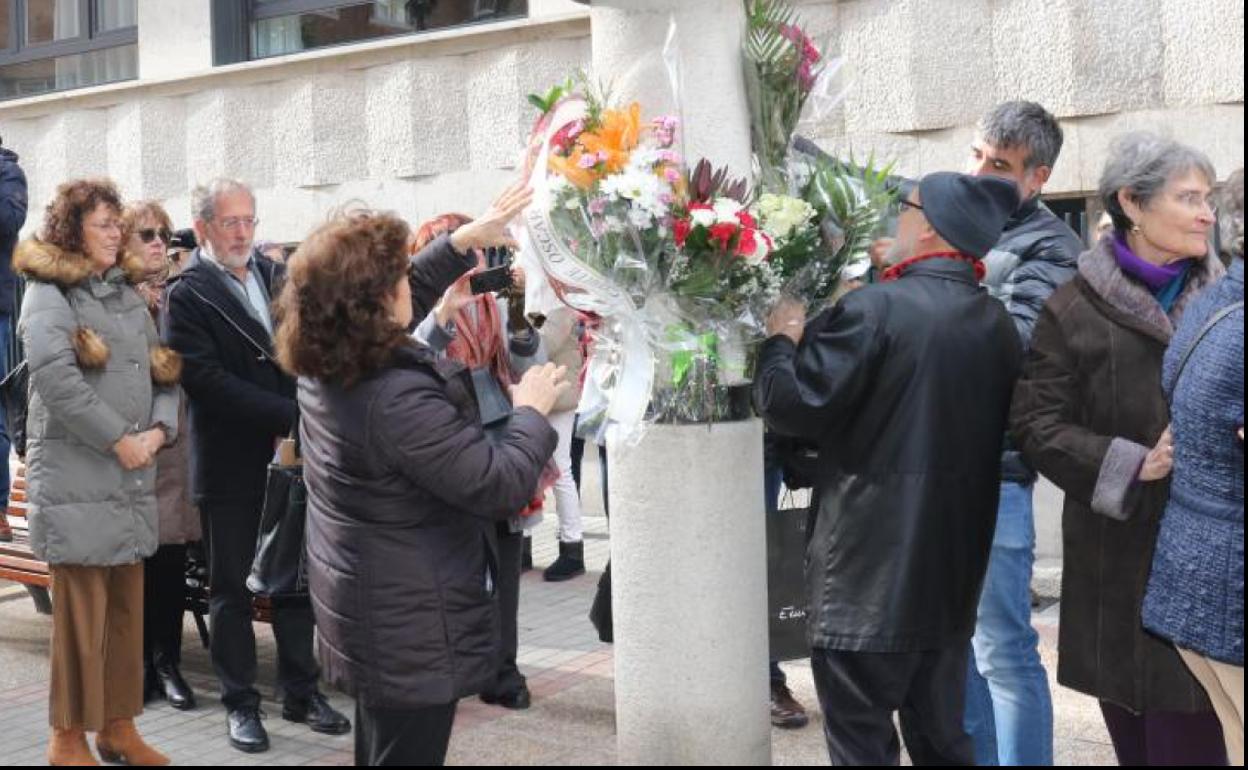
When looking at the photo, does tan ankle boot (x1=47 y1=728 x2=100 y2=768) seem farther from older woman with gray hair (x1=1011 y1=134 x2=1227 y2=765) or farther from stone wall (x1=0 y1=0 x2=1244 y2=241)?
stone wall (x1=0 y1=0 x2=1244 y2=241)

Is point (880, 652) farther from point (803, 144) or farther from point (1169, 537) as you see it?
point (803, 144)

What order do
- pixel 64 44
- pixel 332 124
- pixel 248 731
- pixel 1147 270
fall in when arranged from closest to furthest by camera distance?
1. pixel 1147 270
2. pixel 248 731
3. pixel 332 124
4. pixel 64 44

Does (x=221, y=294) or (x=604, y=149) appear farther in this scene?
(x=221, y=294)

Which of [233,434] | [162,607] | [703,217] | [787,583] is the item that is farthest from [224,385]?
[703,217]

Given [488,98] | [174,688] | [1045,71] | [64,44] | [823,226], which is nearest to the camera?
[823,226]

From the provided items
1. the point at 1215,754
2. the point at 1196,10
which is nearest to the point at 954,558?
the point at 1215,754

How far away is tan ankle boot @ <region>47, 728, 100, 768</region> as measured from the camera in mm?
5008

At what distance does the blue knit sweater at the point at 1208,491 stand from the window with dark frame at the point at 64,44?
33.8ft

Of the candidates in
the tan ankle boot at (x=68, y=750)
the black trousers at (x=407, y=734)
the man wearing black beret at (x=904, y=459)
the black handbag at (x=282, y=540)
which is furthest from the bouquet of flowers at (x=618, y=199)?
the tan ankle boot at (x=68, y=750)

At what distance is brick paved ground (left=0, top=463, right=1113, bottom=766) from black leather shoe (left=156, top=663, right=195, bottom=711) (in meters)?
0.04

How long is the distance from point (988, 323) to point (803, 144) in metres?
1.03

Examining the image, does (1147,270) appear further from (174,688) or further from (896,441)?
(174,688)

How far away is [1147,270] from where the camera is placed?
382 cm

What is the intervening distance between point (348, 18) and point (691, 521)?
7688 mm
